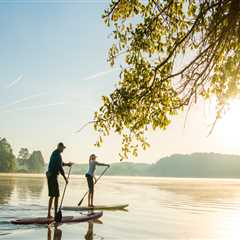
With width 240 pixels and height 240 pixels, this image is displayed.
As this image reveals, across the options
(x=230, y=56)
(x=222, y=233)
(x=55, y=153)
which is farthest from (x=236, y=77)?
(x=55, y=153)

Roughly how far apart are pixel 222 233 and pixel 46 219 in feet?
19.7

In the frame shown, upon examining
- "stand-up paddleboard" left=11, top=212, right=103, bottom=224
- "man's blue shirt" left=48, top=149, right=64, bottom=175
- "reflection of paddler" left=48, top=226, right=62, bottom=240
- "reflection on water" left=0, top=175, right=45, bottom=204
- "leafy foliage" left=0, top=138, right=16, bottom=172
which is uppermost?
"leafy foliage" left=0, top=138, right=16, bottom=172

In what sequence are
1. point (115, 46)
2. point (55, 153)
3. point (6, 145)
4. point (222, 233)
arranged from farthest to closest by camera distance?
Answer: point (6, 145), point (55, 153), point (222, 233), point (115, 46)

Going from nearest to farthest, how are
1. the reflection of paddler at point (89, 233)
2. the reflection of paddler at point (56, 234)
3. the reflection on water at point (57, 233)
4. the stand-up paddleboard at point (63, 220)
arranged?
the reflection of paddler at point (56, 234), the reflection on water at point (57, 233), the reflection of paddler at point (89, 233), the stand-up paddleboard at point (63, 220)

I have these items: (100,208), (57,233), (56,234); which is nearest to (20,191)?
(100,208)

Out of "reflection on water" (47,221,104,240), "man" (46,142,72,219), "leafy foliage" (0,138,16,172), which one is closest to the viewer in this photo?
"reflection on water" (47,221,104,240)

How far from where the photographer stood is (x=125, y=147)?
1241cm

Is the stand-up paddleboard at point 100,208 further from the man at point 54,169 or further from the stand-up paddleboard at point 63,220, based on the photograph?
the man at point 54,169

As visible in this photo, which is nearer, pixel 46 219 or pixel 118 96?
pixel 118 96

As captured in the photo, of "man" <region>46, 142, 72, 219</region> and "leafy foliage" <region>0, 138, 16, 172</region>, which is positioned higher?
"leafy foliage" <region>0, 138, 16, 172</region>

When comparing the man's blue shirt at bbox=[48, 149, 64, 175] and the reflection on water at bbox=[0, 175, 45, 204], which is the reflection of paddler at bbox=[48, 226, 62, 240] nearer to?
the man's blue shirt at bbox=[48, 149, 64, 175]

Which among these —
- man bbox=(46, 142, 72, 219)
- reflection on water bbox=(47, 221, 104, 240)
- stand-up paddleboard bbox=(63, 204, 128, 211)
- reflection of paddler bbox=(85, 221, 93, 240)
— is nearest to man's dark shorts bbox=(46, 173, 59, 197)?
man bbox=(46, 142, 72, 219)

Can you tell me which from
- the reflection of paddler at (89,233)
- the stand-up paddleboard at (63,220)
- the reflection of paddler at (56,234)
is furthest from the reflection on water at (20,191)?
the reflection of paddler at (56,234)

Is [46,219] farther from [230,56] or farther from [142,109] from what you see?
[230,56]
